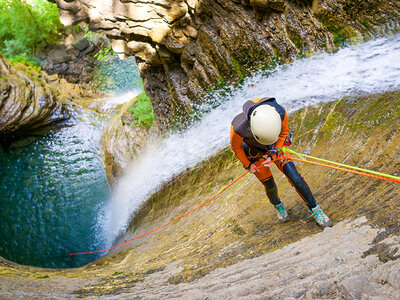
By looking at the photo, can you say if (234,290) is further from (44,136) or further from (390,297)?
(44,136)

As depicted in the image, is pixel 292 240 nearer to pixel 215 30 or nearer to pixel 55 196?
pixel 215 30

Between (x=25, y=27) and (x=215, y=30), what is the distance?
10639 mm

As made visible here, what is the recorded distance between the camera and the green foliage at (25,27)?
1170 cm

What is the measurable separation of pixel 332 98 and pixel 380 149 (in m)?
1.51

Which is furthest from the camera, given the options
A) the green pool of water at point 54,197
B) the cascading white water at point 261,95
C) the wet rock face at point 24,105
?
the wet rock face at point 24,105

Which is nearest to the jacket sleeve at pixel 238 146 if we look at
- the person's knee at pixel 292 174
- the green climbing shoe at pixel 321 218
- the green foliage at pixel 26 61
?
the person's knee at pixel 292 174

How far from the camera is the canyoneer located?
7.12 ft

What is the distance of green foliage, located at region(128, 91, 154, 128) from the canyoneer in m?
5.76

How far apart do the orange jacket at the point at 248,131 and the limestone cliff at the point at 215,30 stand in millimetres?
3469

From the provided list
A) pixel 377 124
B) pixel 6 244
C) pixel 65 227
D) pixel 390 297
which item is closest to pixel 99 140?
pixel 65 227

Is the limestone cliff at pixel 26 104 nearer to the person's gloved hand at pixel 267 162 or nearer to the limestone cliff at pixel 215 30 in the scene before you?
the limestone cliff at pixel 215 30

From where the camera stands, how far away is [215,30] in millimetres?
5777

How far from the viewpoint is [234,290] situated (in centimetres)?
183

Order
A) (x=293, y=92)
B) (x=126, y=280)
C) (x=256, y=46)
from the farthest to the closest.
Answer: (x=256, y=46), (x=293, y=92), (x=126, y=280)
